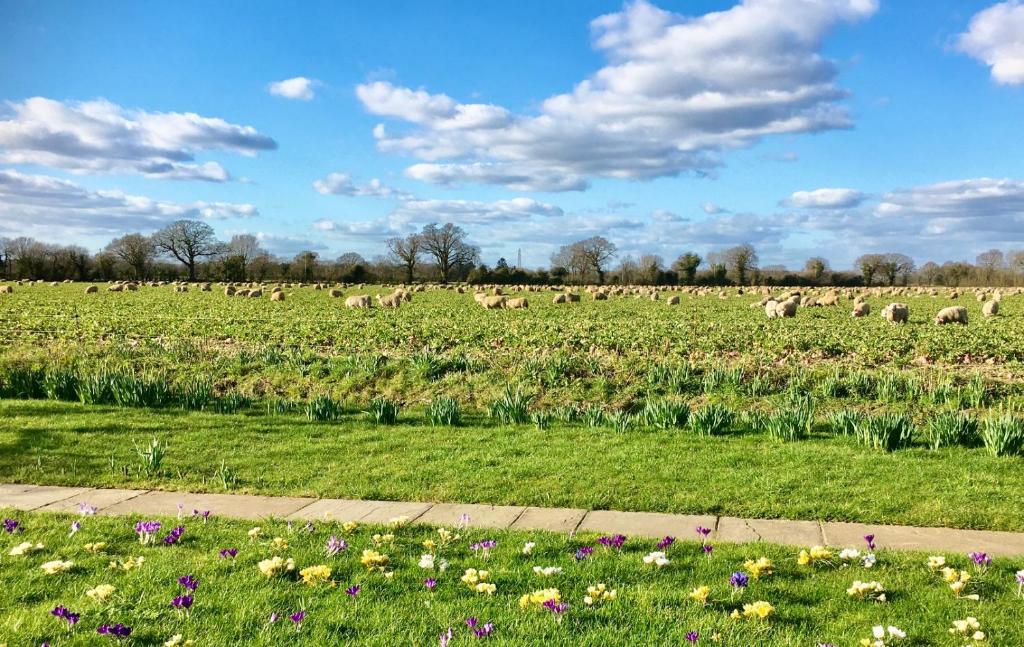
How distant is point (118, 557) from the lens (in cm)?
498

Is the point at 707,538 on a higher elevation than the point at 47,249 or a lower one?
lower

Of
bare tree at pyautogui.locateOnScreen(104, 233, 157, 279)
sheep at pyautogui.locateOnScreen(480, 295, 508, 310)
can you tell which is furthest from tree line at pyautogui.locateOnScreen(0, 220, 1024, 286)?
sheep at pyautogui.locateOnScreen(480, 295, 508, 310)

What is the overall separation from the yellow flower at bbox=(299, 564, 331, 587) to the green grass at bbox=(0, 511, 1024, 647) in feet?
0.21

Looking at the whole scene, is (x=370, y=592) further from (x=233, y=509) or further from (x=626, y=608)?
(x=233, y=509)

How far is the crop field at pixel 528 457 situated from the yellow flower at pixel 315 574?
62mm

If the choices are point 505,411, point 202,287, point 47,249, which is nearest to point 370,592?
point 505,411

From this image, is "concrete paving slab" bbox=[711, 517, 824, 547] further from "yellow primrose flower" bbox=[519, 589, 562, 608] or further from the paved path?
"yellow primrose flower" bbox=[519, 589, 562, 608]

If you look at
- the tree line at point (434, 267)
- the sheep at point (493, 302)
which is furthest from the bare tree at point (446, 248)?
the sheep at point (493, 302)

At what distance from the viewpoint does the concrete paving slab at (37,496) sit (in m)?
6.57

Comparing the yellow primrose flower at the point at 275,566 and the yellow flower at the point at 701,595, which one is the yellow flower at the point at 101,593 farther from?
the yellow flower at the point at 701,595

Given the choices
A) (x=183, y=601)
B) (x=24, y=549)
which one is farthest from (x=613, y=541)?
(x=24, y=549)

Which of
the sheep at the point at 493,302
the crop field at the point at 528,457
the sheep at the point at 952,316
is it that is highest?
the sheep at the point at 493,302

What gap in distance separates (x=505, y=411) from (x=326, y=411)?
2.73m

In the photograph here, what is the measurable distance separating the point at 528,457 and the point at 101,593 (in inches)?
196
